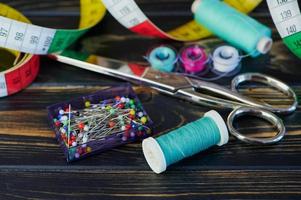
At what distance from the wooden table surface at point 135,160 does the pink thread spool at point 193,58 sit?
0.06 meters

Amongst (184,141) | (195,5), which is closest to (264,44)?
(195,5)

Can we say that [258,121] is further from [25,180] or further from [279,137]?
[25,180]

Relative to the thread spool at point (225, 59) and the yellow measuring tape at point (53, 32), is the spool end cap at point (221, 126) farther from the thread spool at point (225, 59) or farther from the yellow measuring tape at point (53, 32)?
the yellow measuring tape at point (53, 32)

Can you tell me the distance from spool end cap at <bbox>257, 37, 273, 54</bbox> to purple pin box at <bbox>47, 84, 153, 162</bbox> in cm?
26

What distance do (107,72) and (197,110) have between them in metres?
0.19

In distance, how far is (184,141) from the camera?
35.0 inches

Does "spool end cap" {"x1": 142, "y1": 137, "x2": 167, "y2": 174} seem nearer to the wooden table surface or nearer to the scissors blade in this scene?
the wooden table surface

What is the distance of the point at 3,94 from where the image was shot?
102 cm

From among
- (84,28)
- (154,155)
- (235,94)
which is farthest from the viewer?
(84,28)

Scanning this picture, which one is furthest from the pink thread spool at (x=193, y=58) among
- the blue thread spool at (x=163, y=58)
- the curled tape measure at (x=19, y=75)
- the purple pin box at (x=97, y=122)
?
the curled tape measure at (x=19, y=75)

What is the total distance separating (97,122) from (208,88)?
0.71ft

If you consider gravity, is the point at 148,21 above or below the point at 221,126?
above

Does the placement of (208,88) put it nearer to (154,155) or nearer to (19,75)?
(154,155)

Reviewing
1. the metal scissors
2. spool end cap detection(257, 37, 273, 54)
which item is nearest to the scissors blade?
the metal scissors
